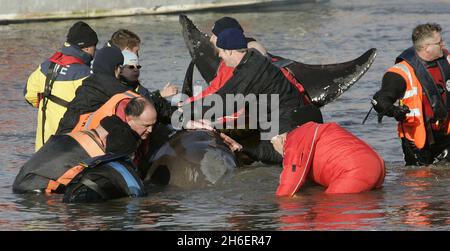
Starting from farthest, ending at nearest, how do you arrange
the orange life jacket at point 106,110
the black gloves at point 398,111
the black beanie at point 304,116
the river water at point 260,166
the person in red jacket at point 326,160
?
the black gloves at point 398,111
the orange life jacket at point 106,110
the black beanie at point 304,116
the person in red jacket at point 326,160
the river water at point 260,166

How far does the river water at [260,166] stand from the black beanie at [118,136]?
0.51 meters

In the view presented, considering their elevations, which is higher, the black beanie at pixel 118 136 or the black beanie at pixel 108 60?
the black beanie at pixel 108 60

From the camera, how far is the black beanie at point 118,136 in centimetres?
1292

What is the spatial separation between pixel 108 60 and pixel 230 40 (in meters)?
1.29

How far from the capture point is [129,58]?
1441 centimetres

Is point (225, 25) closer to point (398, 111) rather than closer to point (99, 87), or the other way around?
point (99, 87)

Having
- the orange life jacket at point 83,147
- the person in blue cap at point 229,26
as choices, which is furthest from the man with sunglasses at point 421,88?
the orange life jacket at point 83,147

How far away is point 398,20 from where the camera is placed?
3206 cm

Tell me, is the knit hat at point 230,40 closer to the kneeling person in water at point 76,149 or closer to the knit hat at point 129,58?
the knit hat at point 129,58

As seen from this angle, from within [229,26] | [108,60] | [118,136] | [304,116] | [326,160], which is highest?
[229,26]

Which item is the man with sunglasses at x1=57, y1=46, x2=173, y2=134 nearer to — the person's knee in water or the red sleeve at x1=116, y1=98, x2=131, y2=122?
the red sleeve at x1=116, y1=98, x2=131, y2=122

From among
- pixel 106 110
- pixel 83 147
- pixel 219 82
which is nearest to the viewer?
pixel 83 147

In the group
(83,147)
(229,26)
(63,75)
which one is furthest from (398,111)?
(63,75)

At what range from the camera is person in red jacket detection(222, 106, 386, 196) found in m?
12.6
